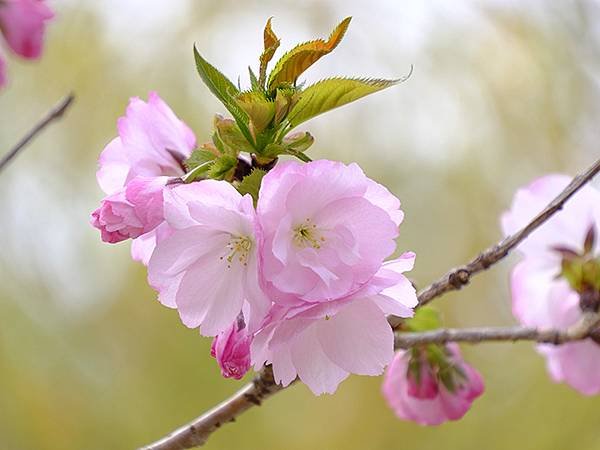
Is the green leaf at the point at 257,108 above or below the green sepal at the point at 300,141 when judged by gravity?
above

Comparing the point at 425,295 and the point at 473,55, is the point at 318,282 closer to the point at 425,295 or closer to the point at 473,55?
the point at 425,295

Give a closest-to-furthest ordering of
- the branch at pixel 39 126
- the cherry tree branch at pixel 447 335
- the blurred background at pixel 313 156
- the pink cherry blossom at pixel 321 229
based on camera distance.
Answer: the pink cherry blossom at pixel 321 229, the cherry tree branch at pixel 447 335, the branch at pixel 39 126, the blurred background at pixel 313 156

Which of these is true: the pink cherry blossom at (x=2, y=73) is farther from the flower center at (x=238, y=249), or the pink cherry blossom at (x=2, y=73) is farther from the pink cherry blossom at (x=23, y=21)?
the flower center at (x=238, y=249)

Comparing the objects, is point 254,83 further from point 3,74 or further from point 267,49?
point 3,74

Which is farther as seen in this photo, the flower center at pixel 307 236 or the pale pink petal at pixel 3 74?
the pale pink petal at pixel 3 74

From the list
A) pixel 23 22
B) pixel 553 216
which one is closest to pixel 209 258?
pixel 23 22

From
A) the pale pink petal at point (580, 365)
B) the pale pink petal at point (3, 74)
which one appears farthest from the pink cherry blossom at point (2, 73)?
the pale pink petal at point (580, 365)

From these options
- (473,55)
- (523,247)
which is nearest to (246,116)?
(523,247)
